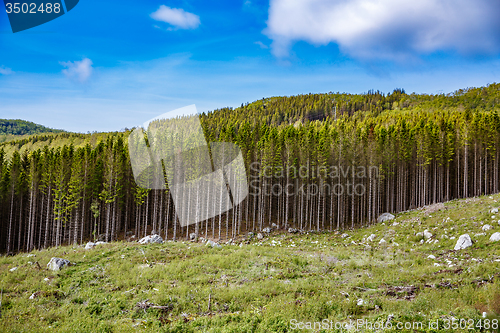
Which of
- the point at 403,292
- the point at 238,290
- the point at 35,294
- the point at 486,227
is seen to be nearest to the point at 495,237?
the point at 486,227

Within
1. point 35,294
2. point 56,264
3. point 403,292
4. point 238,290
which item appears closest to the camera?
point 403,292

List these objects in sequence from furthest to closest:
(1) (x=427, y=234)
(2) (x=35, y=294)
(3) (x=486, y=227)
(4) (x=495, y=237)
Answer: (1) (x=427, y=234) → (3) (x=486, y=227) → (4) (x=495, y=237) → (2) (x=35, y=294)

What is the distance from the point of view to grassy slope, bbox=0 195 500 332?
29.0 feet

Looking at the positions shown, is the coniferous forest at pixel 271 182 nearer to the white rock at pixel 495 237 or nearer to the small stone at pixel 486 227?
the small stone at pixel 486 227

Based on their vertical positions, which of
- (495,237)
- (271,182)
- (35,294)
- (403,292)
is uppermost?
(271,182)

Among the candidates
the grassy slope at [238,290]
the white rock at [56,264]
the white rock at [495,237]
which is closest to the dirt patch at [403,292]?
the grassy slope at [238,290]

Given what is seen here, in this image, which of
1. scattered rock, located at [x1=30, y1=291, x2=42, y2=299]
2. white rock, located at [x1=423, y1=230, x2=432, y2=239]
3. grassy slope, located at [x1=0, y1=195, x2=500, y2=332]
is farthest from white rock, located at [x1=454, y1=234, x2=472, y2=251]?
scattered rock, located at [x1=30, y1=291, x2=42, y2=299]

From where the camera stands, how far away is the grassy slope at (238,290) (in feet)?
29.0

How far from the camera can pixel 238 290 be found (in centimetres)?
1172

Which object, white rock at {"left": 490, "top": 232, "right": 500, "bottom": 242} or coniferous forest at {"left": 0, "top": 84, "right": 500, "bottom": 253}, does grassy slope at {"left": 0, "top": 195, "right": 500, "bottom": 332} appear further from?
coniferous forest at {"left": 0, "top": 84, "right": 500, "bottom": 253}

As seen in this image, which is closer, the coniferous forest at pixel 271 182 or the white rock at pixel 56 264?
the white rock at pixel 56 264

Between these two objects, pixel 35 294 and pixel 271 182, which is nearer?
pixel 35 294

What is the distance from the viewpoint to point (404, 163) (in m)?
47.7

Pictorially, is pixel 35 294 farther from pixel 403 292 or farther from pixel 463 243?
pixel 463 243
